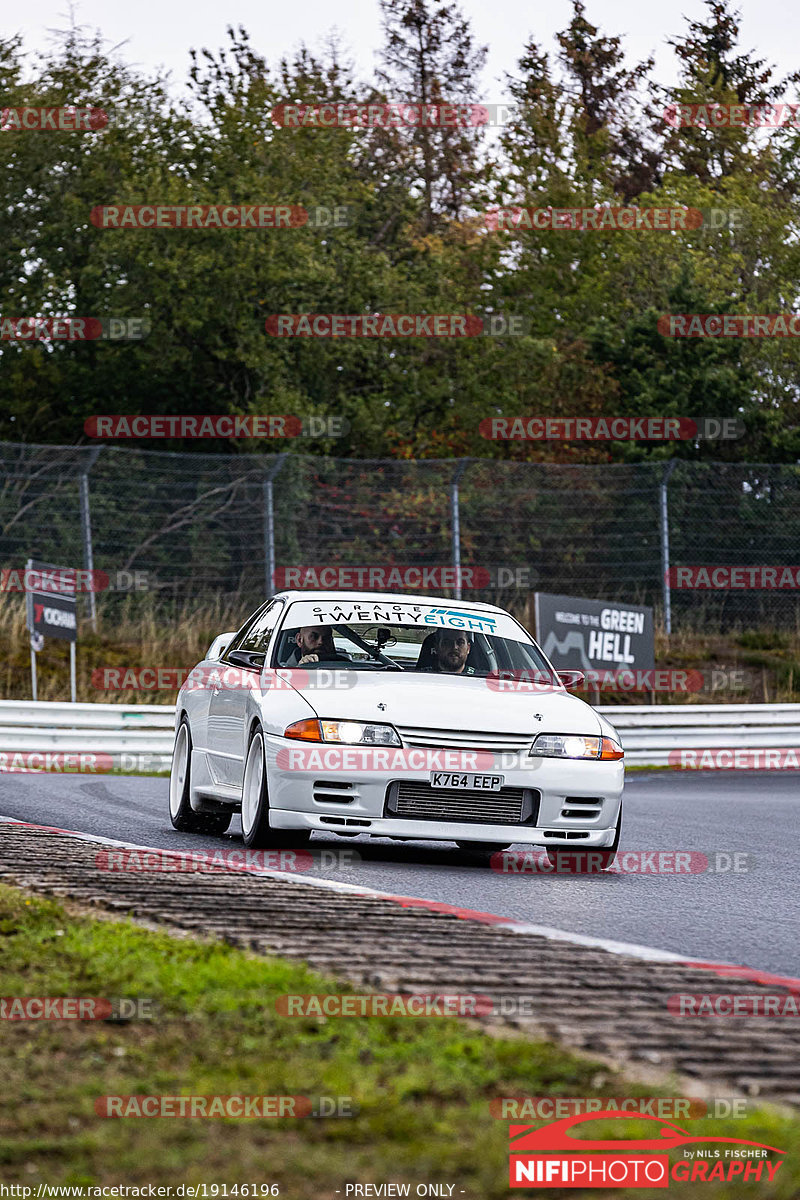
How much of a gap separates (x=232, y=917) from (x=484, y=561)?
19.7 meters

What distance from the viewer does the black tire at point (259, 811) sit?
31.9 feet

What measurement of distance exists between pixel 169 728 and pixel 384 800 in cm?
1307

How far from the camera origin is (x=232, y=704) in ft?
35.1

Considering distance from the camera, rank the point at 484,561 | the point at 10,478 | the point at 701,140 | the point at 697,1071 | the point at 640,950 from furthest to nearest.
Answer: the point at 701,140 → the point at 484,561 → the point at 10,478 → the point at 640,950 → the point at 697,1071

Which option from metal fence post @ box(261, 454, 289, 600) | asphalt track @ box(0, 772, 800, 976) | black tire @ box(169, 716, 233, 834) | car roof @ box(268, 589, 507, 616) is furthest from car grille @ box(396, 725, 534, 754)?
metal fence post @ box(261, 454, 289, 600)

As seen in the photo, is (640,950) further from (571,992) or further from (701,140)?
(701,140)

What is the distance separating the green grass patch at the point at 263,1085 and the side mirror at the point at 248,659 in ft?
16.4

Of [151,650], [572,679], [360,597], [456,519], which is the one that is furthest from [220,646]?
[151,650]

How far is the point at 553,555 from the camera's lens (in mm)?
26766

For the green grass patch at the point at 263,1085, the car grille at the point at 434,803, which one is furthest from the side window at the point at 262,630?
the green grass patch at the point at 263,1085

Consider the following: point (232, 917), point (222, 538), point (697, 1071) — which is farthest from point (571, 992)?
point (222, 538)

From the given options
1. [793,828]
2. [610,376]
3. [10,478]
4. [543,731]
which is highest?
[610,376]

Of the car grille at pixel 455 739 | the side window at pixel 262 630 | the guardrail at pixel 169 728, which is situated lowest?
the guardrail at pixel 169 728

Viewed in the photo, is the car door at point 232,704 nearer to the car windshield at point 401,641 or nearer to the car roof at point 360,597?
the car roof at point 360,597
